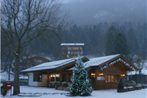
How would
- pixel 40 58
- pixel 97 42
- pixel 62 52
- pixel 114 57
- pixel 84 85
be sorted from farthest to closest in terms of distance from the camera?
pixel 97 42
pixel 62 52
pixel 40 58
pixel 114 57
pixel 84 85

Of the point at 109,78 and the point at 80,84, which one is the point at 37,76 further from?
the point at 80,84

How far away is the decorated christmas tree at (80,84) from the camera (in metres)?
32.2

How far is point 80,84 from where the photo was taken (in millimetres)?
32562

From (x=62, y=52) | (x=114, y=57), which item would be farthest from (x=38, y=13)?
(x=62, y=52)

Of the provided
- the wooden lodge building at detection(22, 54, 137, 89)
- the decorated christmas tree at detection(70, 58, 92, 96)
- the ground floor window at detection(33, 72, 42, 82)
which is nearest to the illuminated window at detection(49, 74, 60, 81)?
the wooden lodge building at detection(22, 54, 137, 89)

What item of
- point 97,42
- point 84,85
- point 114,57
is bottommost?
point 84,85

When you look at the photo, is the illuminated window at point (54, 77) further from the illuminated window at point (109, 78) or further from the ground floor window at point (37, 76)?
the illuminated window at point (109, 78)

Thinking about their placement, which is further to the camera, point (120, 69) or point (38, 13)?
point (120, 69)

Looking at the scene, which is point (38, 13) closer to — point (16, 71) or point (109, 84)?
point (16, 71)

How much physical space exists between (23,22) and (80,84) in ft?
33.6

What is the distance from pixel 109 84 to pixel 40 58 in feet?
180

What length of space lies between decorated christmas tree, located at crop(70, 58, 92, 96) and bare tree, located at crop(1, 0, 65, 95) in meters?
7.15

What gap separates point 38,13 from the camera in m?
38.3

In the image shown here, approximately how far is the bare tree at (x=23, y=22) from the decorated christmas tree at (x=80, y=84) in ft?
23.5
